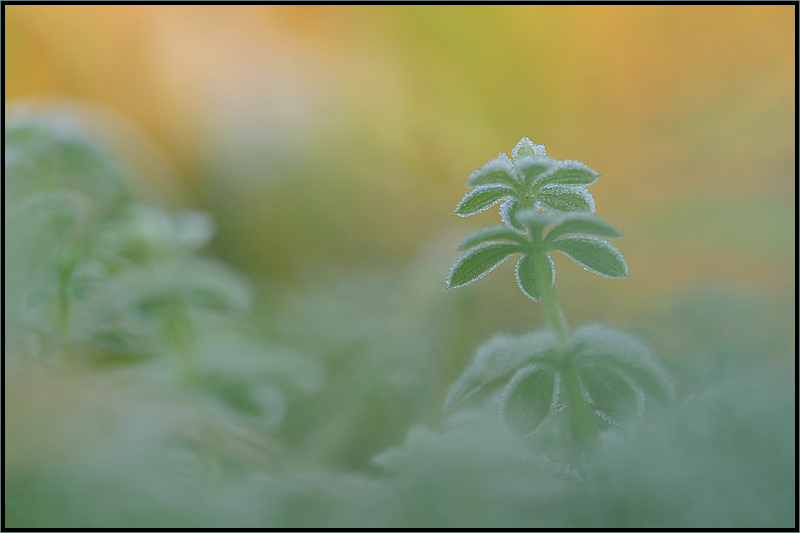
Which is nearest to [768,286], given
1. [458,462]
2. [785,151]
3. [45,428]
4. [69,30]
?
[785,151]

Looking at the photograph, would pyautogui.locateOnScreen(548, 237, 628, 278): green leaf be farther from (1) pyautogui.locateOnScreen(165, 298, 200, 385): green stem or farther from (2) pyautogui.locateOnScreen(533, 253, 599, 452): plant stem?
(1) pyautogui.locateOnScreen(165, 298, 200, 385): green stem

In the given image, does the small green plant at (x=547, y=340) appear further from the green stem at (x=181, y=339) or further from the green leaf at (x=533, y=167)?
the green stem at (x=181, y=339)

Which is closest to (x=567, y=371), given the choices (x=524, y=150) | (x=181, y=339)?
(x=524, y=150)

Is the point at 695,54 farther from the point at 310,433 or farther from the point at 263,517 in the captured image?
the point at 263,517

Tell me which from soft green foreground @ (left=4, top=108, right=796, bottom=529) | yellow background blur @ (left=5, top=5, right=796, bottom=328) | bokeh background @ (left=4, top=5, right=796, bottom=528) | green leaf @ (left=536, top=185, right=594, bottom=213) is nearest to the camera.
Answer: soft green foreground @ (left=4, top=108, right=796, bottom=529)

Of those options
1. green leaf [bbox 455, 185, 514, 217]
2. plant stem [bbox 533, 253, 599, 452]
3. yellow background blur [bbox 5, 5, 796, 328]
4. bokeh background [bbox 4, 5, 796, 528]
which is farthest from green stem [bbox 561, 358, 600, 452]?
yellow background blur [bbox 5, 5, 796, 328]

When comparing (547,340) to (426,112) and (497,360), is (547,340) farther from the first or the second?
(426,112)

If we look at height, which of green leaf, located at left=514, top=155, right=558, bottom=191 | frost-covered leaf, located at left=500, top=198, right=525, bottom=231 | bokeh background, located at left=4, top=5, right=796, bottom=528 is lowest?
frost-covered leaf, located at left=500, top=198, right=525, bottom=231
